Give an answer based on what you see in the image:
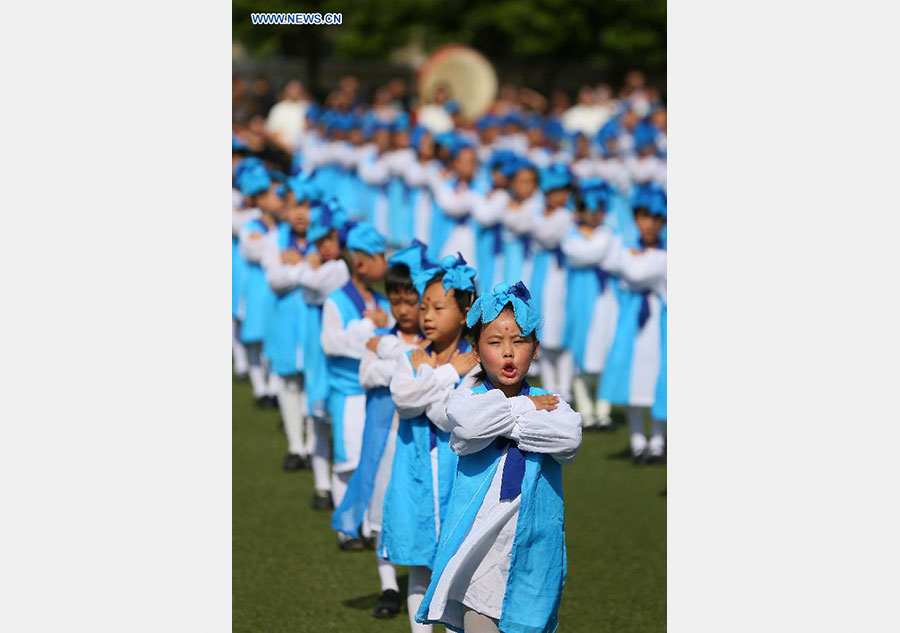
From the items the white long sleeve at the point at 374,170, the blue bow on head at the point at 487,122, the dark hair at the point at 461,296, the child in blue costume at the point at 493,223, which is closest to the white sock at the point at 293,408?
the dark hair at the point at 461,296

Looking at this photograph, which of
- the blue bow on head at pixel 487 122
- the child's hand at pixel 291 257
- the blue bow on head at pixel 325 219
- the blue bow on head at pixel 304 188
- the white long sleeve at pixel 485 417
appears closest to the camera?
the white long sleeve at pixel 485 417

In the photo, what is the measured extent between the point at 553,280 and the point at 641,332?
173cm

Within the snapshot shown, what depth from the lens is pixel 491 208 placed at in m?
12.4

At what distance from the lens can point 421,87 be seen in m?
20.5

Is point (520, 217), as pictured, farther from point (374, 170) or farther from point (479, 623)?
point (479, 623)

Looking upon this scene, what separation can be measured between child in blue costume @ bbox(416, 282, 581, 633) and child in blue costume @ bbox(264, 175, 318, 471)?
12.5 feet

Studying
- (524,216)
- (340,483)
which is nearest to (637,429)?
(524,216)

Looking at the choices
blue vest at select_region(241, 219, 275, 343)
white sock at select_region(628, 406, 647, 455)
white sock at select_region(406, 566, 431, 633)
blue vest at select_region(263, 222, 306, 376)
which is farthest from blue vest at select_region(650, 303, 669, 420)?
white sock at select_region(406, 566, 431, 633)

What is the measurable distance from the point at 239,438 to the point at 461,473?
499cm

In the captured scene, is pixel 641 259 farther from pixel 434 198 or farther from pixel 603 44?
pixel 603 44

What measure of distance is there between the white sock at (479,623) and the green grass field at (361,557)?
150 centimetres

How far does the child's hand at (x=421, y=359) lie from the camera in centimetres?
563

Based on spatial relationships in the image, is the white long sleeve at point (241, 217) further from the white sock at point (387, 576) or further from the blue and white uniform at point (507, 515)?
the blue and white uniform at point (507, 515)

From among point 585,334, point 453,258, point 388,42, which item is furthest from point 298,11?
point 388,42
